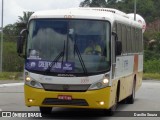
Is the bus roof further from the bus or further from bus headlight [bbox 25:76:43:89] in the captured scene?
bus headlight [bbox 25:76:43:89]

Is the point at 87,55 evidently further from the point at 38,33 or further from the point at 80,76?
the point at 38,33

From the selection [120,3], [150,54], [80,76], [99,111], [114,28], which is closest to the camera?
[80,76]

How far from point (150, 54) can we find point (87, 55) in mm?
47750

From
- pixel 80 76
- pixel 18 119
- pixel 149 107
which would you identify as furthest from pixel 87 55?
pixel 149 107

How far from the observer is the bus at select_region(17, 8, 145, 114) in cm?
1419

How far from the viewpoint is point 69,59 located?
1430 cm

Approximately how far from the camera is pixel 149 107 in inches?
757

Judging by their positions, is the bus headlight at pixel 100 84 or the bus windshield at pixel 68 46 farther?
the bus windshield at pixel 68 46

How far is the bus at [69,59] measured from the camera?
14188 millimetres

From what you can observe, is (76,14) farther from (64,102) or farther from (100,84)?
(64,102)

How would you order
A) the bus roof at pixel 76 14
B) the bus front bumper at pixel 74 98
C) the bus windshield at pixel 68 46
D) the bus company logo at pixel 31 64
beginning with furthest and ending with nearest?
1. the bus roof at pixel 76 14
2. the bus company logo at pixel 31 64
3. the bus windshield at pixel 68 46
4. the bus front bumper at pixel 74 98

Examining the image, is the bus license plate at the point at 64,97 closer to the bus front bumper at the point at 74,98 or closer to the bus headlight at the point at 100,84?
the bus front bumper at the point at 74,98

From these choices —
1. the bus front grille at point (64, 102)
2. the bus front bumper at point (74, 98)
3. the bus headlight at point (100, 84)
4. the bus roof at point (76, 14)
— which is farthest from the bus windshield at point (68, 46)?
the bus front grille at point (64, 102)

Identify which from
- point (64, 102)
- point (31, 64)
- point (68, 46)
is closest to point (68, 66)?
point (68, 46)
